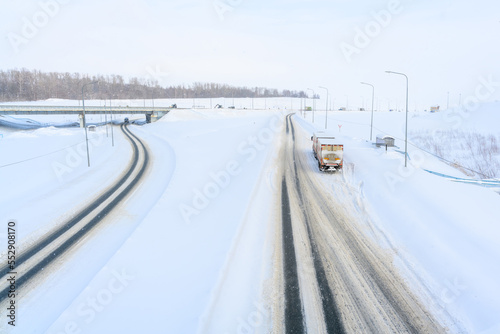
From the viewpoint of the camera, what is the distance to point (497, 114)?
80.7 m

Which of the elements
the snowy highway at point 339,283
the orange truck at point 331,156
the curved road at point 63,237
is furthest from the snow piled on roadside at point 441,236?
the curved road at point 63,237

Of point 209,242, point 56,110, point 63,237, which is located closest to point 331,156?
point 209,242

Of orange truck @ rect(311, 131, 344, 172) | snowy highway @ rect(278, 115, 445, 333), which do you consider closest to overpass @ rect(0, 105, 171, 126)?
orange truck @ rect(311, 131, 344, 172)

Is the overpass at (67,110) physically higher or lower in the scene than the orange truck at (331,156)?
higher

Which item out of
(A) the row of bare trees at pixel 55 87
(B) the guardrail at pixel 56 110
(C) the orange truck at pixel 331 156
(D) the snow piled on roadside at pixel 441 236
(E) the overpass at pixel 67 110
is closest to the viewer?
(D) the snow piled on roadside at pixel 441 236

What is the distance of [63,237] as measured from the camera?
17.0m

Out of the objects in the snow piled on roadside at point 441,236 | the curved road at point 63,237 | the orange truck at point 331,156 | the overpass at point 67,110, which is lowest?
the curved road at point 63,237

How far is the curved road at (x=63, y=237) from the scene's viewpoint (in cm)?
1351

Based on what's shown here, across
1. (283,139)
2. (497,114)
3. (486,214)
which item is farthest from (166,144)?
(497,114)

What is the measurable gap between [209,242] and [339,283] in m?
6.35

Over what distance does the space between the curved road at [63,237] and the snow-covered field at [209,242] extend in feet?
2.52

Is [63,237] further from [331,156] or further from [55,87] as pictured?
[55,87]

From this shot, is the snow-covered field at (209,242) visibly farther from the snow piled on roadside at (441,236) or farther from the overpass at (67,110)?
the overpass at (67,110)

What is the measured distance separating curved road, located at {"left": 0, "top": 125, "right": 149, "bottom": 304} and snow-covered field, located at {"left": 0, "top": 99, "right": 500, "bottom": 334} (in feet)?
2.52
